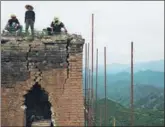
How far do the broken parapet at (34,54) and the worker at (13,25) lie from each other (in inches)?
19.0

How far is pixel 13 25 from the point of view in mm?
13781

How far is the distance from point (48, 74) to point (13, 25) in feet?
5.96

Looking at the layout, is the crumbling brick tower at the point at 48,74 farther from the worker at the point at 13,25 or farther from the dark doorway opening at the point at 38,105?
the dark doorway opening at the point at 38,105

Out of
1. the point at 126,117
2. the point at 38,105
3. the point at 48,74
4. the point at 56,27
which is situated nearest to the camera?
the point at 48,74

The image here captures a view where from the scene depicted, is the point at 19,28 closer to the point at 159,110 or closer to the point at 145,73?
the point at 159,110

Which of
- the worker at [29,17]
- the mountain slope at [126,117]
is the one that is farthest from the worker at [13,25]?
the mountain slope at [126,117]

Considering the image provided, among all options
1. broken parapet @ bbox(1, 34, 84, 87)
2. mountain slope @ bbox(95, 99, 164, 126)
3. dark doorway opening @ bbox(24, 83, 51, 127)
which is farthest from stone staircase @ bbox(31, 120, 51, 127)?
mountain slope @ bbox(95, 99, 164, 126)

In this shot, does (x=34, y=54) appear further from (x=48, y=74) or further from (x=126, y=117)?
(x=126, y=117)

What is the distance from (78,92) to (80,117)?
678mm

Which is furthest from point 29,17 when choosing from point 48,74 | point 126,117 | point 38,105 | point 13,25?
point 126,117

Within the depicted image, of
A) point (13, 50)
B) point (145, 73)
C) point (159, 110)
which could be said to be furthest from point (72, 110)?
point (145, 73)

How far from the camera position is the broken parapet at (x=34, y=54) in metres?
13.2

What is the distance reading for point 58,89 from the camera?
13180 millimetres

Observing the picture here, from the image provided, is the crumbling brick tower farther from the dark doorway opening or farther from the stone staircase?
the dark doorway opening
